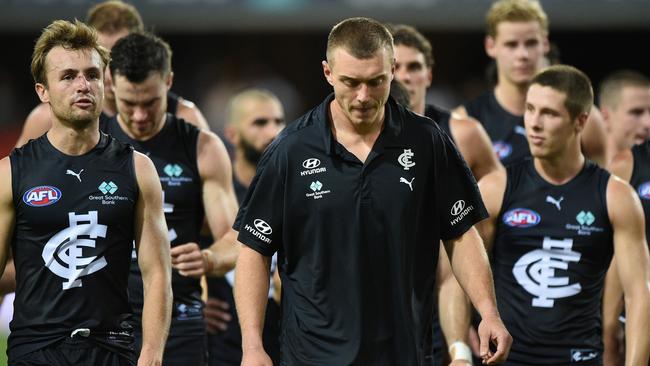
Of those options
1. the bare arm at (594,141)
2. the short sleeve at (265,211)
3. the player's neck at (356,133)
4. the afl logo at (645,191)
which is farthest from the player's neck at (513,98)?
the short sleeve at (265,211)

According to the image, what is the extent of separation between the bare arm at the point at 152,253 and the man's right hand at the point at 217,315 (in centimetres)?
247

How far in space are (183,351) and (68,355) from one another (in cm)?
174

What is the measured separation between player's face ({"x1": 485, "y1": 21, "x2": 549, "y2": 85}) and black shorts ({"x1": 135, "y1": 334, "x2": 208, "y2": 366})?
283 cm

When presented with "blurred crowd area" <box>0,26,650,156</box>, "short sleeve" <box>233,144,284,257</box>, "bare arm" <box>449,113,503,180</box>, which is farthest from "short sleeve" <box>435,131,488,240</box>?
"blurred crowd area" <box>0,26,650,156</box>

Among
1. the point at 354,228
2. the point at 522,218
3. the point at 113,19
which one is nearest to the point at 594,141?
the point at 522,218

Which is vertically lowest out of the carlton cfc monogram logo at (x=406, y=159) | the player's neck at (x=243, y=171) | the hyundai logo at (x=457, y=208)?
the hyundai logo at (x=457, y=208)

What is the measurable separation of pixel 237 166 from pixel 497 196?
2885mm

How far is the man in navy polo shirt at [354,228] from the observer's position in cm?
542

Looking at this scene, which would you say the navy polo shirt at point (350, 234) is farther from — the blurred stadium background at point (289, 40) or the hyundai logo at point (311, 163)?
the blurred stadium background at point (289, 40)

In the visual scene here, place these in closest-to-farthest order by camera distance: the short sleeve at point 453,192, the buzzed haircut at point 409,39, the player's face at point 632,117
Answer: the short sleeve at point 453,192 < the buzzed haircut at point 409,39 < the player's face at point 632,117

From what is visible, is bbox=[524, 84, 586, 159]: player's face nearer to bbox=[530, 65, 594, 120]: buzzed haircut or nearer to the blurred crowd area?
bbox=[530, 65, 594, 120]: buzzed haircut

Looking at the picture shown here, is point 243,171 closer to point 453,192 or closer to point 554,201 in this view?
point 554,201

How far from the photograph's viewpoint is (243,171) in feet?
30.3

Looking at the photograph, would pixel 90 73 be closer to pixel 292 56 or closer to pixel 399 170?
pixel 399 170
